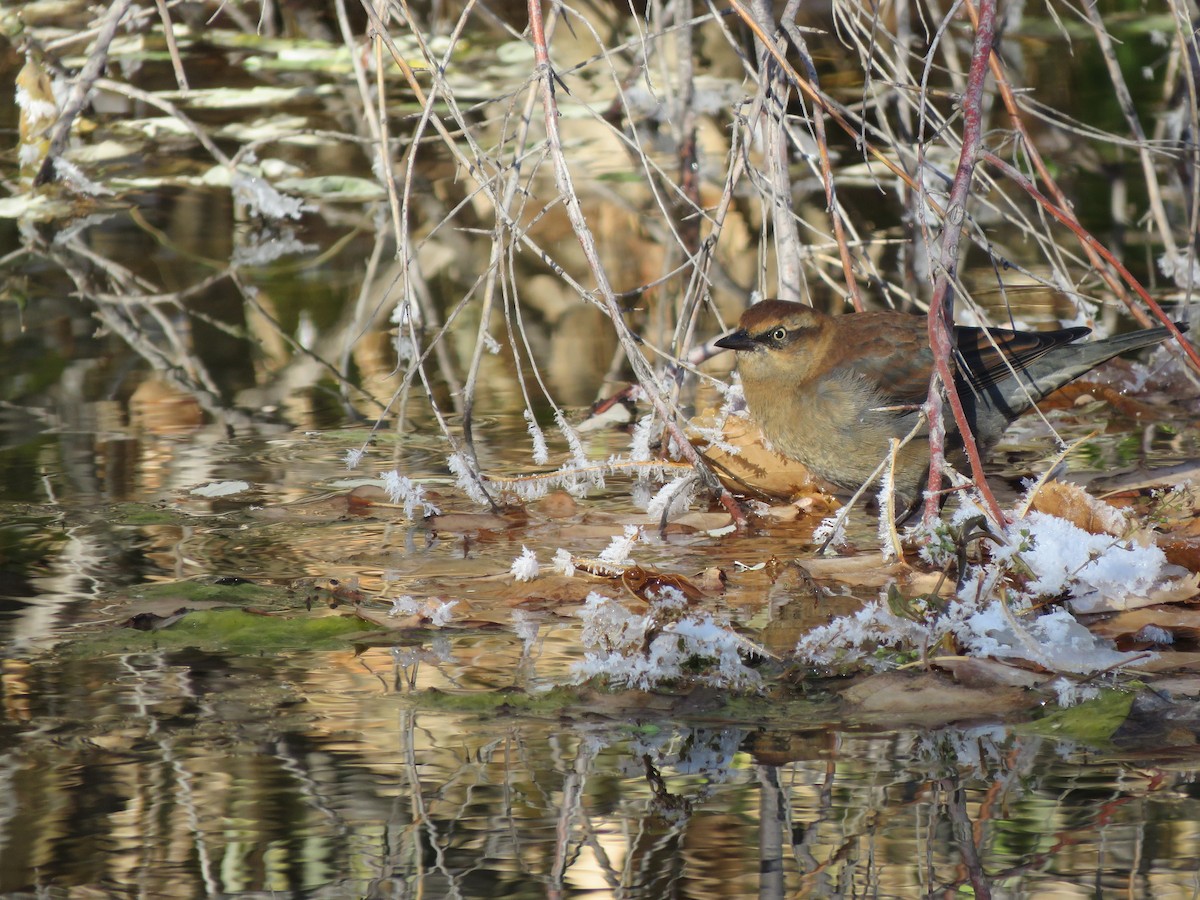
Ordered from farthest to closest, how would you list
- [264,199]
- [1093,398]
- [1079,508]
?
[264,199] → [1093,398] → [1079,508]

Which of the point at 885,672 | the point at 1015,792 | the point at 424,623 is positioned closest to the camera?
the point at 1015,792

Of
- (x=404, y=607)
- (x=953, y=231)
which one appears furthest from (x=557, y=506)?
(x=953, y=231)

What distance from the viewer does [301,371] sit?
23.5 feet

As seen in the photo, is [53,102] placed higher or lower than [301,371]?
higher

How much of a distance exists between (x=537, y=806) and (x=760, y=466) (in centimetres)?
285

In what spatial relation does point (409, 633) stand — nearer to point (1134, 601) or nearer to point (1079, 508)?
point (1134, 601)

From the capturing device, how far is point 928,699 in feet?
11.9

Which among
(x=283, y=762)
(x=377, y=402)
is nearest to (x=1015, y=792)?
(x=283, y=762)

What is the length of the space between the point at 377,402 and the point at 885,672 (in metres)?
3.39

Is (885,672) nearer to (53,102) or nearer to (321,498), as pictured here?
(321,498)

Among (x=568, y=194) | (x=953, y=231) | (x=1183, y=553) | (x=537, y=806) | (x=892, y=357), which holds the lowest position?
(x=537, y=806)

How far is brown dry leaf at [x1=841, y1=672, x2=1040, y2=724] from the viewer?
11.8ft

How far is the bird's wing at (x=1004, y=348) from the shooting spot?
566cm

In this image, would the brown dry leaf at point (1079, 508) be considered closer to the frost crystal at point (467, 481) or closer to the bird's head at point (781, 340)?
the bird's head at point (781, 340)
